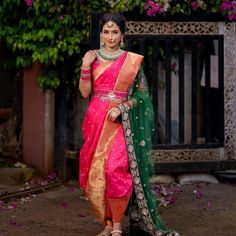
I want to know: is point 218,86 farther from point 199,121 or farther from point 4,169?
point 4,169

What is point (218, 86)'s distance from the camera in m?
7.83

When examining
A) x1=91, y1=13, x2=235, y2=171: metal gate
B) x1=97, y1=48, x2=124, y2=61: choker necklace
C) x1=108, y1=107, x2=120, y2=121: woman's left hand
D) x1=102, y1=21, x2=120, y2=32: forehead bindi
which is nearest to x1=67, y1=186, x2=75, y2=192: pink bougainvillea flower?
x1=91, y1=13, x2=235, y2=171: metal gate

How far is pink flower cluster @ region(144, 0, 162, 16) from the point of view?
24.0 ft

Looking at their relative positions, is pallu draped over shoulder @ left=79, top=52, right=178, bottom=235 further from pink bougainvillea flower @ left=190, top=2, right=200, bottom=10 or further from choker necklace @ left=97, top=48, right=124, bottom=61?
pink bougainvillea flower @ left=190, top=2, right=200, bottom=10

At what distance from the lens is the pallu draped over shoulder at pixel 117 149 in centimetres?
501

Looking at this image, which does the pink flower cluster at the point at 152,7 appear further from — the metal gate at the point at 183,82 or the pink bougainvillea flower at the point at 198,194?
the pink bougainvillea flower at the point at 198,194

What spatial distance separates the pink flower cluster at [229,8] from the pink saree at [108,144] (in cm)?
271

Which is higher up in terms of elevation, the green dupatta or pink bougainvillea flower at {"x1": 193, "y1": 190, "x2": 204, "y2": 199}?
the green dupatta

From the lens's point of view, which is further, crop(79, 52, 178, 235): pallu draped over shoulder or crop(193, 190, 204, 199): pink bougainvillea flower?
crop(193, 190, 204, 199): pink bougainvillea flower

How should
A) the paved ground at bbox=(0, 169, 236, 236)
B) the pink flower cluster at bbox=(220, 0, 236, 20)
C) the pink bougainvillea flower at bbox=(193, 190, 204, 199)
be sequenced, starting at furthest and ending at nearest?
the pink flower cluster at bbox=(220, 0, 236, 20) < the pink bougainvillea flower at bbox=(193, 190, 204, 199) < the paved ground at bbox=(0, 169, 236, 236)

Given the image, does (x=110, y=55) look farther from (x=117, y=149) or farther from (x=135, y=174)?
(x=135, y=174)

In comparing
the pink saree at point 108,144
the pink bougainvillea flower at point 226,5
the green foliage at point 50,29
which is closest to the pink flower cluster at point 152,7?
the green foliage at point 50,29

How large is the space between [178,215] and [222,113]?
73.8 inches

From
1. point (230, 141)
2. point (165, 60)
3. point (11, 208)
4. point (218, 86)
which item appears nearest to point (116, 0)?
point (165, 60)
